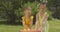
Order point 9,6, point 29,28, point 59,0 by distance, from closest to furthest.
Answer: point 29,28 → point 9,6 → point 59,0

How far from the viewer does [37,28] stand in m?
6.09

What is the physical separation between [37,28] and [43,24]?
206 mm

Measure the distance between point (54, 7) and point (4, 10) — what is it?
10900 mm

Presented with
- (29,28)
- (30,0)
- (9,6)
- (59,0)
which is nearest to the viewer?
(29,28)

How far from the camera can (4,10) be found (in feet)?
80.0

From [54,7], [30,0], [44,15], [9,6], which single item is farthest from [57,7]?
[44,15]

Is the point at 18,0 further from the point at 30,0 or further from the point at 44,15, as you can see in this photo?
the point at 44,15

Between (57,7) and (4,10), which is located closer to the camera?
(4,10)

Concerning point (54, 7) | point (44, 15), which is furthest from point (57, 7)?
point (44, 15)

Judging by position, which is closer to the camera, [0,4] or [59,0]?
[0,4]

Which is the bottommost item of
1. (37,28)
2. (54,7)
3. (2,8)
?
(54,7)

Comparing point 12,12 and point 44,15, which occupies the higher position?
point 44,15

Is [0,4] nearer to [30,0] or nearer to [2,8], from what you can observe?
[2,8]

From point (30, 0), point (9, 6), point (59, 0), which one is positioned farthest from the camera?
point (59, 0)
